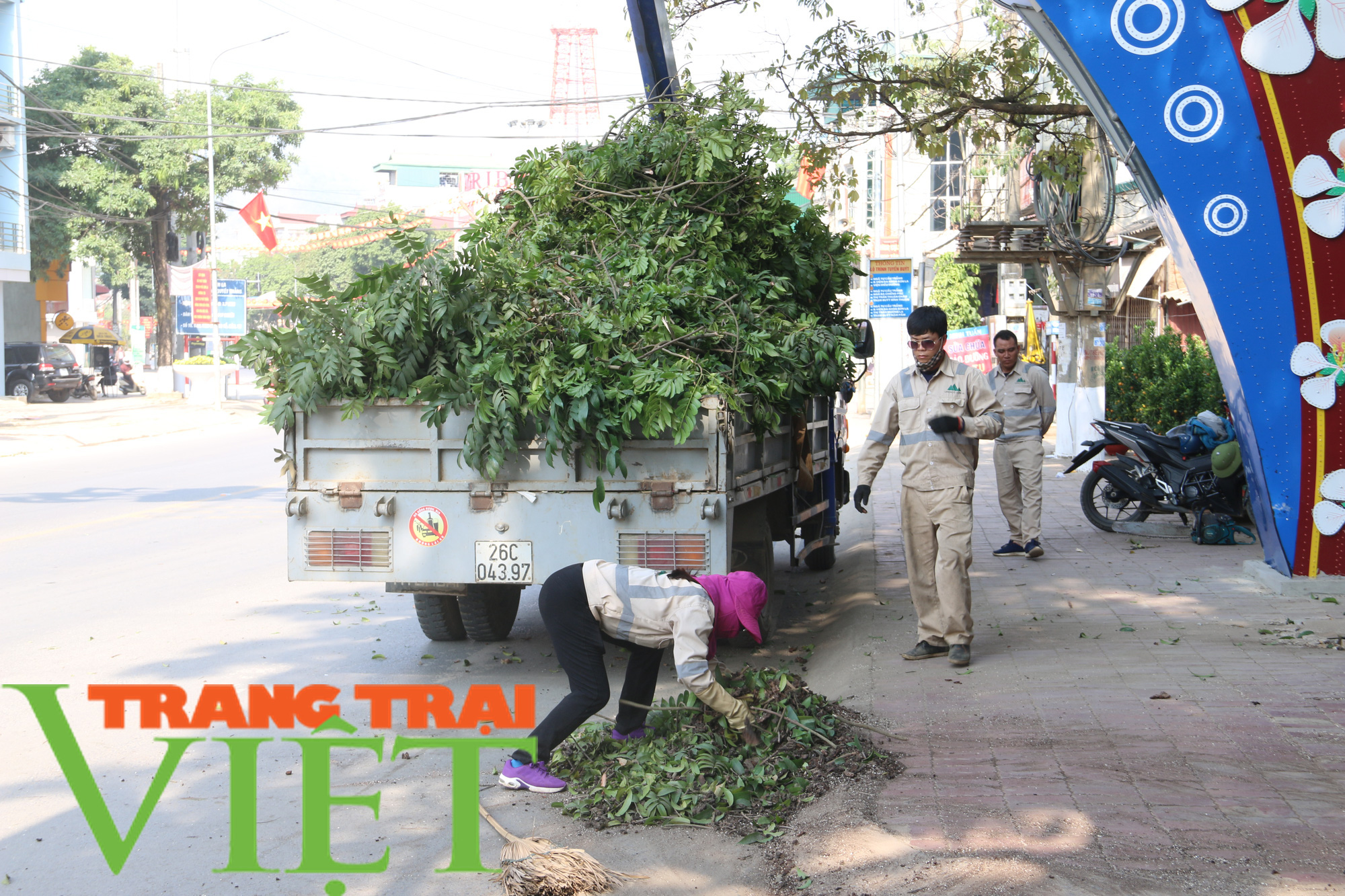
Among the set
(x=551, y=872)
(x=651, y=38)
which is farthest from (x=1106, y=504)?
(x=551, y=872)

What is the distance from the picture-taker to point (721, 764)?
14.9 feet

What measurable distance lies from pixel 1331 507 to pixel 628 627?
5045 mm

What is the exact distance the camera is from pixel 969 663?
607cm

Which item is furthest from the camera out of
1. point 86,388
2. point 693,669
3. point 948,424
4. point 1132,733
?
point 86,388

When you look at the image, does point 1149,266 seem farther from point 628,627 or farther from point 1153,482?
point 628,627

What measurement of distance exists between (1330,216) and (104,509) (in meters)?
12.3

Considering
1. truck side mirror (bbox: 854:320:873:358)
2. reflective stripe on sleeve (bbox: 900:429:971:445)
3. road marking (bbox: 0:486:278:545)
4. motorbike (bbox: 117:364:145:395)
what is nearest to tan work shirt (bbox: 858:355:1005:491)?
reflective stripe on sleeve (bbox: 900:429:971:445)

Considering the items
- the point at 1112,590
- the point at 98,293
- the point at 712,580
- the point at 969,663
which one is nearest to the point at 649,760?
the point at 712,580

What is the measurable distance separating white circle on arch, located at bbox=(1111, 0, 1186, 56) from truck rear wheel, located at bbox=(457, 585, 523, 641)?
197 inches

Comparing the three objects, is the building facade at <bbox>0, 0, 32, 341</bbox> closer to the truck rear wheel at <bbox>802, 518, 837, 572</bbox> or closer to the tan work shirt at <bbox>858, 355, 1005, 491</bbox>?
the truck rear wheel at <bbox>802, 518, 837, 572</bbox>

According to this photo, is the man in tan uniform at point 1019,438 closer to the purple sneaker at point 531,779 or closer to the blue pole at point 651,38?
the blue pole at point 651,38

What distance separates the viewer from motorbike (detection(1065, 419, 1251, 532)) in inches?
385

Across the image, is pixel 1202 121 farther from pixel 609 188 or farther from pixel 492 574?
pixel 492 574

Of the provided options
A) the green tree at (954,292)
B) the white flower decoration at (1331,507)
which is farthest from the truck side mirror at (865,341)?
the green tree at (954,292)
